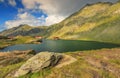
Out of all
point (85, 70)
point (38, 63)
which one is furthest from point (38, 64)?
point (85, 70)

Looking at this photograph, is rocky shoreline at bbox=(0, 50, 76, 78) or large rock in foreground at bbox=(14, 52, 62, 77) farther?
rocky shoreline at bbox=(0, 50, 76, 78)

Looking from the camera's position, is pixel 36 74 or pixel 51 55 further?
pixel 51 55

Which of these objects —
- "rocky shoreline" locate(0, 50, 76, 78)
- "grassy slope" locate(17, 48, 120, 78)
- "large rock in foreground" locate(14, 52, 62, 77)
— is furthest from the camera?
"rocky shoreline" locate(0, 50, 76, 78)

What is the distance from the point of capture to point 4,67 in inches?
2657

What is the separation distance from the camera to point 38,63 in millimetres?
61188

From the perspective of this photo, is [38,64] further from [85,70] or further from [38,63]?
[85,70]

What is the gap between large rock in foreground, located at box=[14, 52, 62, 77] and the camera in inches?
2347

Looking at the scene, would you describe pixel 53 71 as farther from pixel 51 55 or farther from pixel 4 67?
pixel 4 67

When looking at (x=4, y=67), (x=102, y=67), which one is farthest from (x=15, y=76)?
(x=102, y=67)

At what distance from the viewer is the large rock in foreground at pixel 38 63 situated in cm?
5961

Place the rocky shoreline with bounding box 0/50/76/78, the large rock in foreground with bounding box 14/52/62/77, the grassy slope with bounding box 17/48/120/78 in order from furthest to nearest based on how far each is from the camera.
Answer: the rocky shoreline with bounding box 0/50/76/78 < the large rock in foreground with bounding box 14/52/62/77 < the grassy slope with bounding box 17/48/120/78

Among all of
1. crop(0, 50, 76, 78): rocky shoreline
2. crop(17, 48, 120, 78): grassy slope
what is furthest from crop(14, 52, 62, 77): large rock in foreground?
crop(17, 48, 120, 78): grassy slope

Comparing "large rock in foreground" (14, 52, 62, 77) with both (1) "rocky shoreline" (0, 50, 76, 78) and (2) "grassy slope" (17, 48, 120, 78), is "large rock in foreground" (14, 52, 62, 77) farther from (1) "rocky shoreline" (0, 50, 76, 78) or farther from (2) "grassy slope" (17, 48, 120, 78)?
(2) "grassy slope" (17, 48, 120, 78)

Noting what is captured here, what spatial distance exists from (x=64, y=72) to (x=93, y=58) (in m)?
17.4
